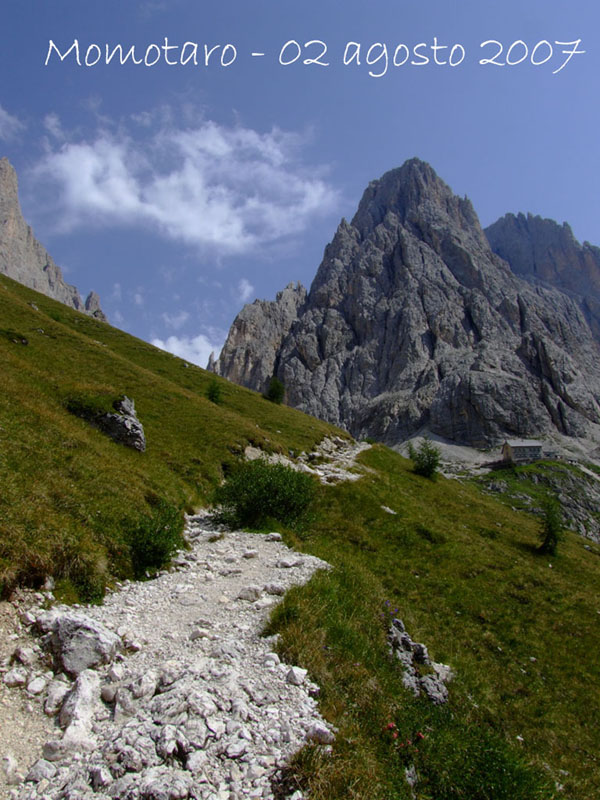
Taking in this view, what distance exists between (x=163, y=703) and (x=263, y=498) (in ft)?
38.4

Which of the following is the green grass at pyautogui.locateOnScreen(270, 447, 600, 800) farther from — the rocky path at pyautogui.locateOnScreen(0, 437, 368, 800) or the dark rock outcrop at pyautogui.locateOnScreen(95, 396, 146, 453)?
the dark rock outcrop at pyautogui.locateOnScreen(95, 396, 146, 453)

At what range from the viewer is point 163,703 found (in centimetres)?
541

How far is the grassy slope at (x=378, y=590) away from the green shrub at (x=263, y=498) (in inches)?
49.0

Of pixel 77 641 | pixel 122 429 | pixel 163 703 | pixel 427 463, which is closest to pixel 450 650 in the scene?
pixel 163 703

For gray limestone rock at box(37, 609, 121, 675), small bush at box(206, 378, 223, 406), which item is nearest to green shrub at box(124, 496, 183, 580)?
gray limestone rock at box(37, 609, 121, 675)

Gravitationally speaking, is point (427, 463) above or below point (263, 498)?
above

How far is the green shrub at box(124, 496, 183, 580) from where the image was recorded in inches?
406

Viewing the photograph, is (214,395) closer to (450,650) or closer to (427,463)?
(427,463)

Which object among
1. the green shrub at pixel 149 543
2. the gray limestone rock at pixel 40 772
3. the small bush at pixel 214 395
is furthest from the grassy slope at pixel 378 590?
the small bush at pixel 214 395

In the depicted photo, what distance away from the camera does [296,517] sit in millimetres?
17531

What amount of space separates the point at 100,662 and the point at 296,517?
38.7 feet

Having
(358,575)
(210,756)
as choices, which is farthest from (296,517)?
(210,756)

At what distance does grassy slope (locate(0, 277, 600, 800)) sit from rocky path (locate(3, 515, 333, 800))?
0.56 meters

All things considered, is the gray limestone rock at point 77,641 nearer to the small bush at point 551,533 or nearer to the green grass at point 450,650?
the green grass at point 450,650
